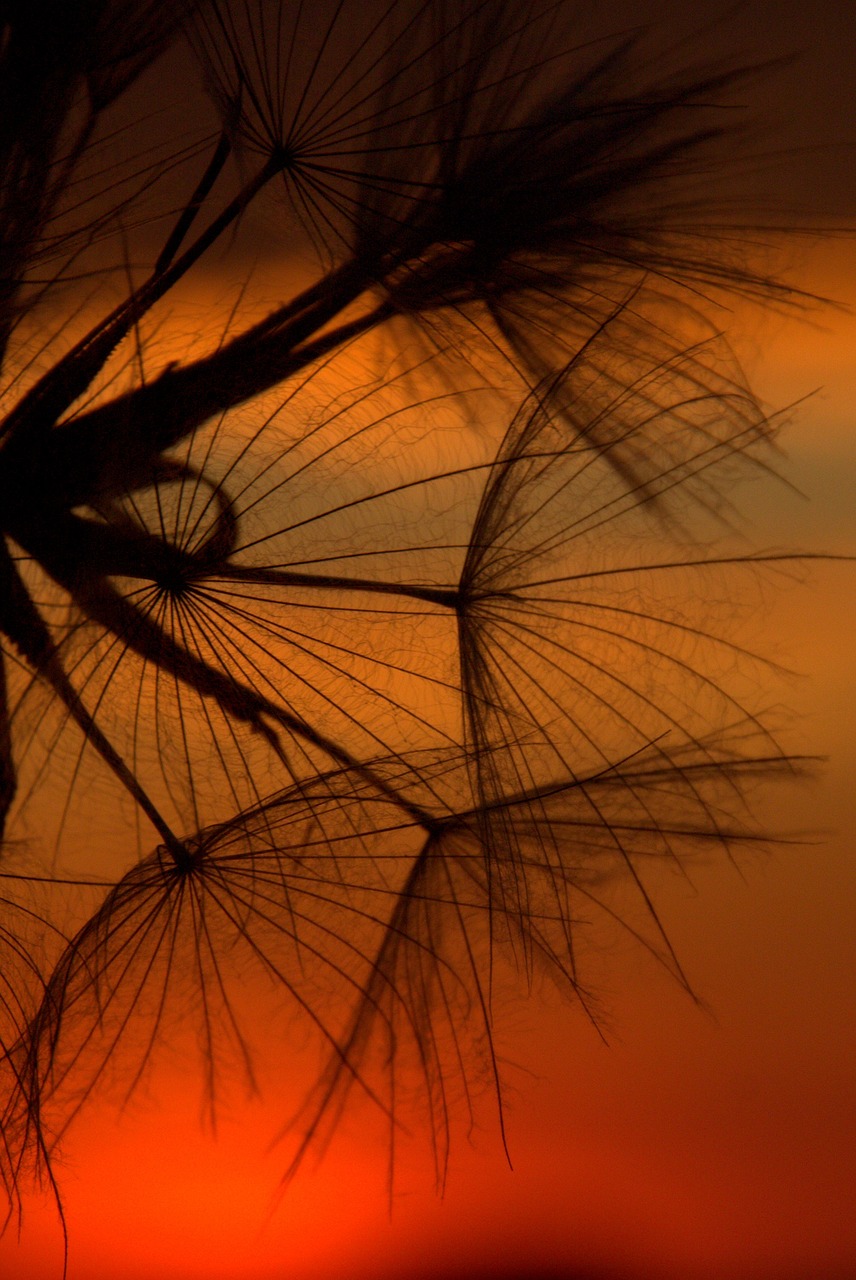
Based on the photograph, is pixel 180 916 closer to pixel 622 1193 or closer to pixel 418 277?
pixel 622 1193

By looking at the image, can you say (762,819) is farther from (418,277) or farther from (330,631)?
(418,277)

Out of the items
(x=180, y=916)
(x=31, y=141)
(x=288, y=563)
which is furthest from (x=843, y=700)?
(x=31, y=141)

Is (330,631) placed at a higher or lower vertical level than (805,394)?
lower

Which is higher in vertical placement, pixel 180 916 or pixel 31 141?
pixel 31 141

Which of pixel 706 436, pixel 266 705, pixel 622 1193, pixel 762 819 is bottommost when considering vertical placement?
pixel 622 1193

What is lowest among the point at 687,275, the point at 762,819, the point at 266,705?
the point at 762,819

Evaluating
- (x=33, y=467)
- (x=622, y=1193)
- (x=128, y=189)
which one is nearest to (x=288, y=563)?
(x=33, y=467)

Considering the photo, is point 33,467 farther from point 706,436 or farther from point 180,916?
point 706,436
